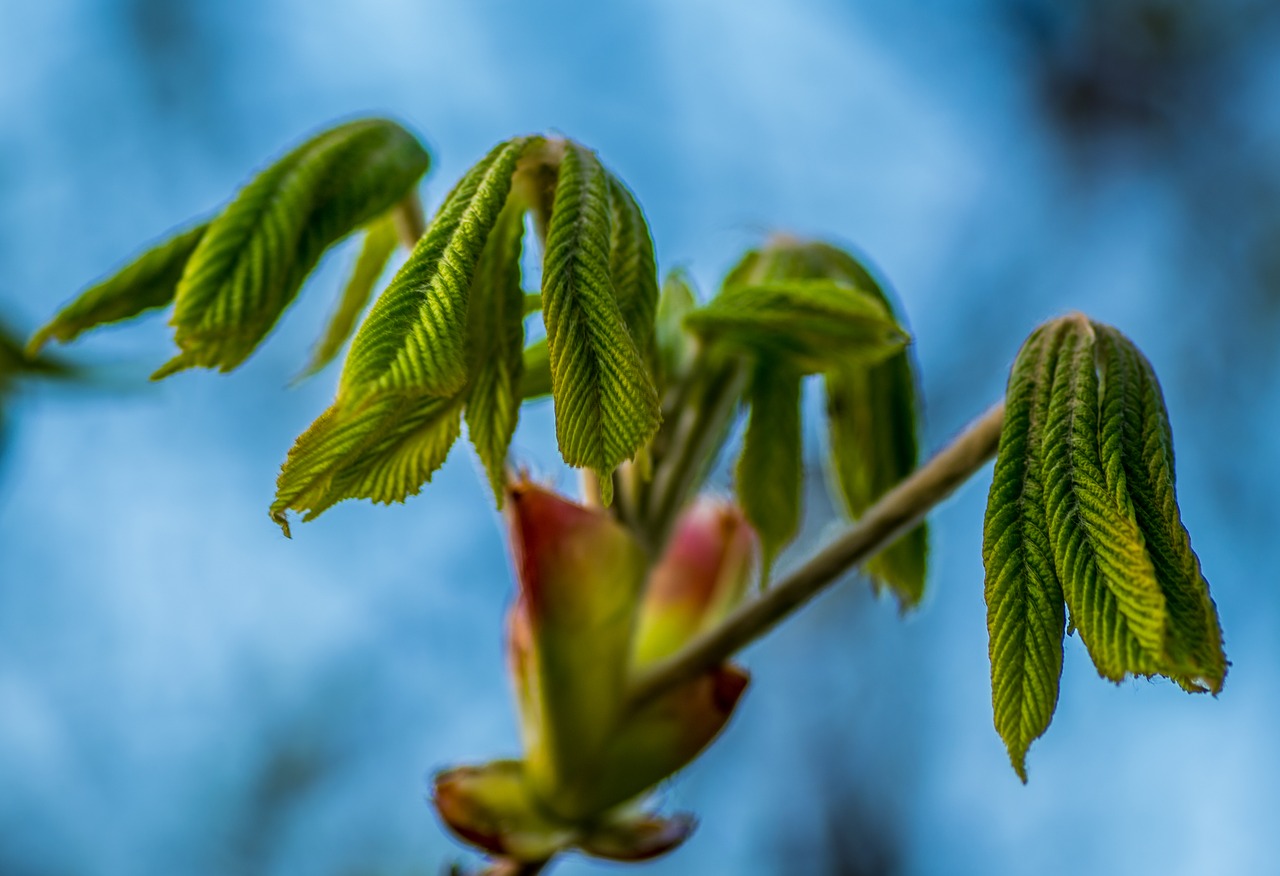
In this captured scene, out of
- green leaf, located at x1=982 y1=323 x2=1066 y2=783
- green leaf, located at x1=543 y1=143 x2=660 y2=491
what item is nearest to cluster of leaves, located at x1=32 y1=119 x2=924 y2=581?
green leaf, located at x1=543 y1=143 x2=660 y2=491

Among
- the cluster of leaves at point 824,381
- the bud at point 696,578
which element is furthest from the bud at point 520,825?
the cluster of leaves at point 824,381

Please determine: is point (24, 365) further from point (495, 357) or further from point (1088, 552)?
point (1088, 552)

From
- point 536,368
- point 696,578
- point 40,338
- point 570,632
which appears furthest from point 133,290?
point 696,578

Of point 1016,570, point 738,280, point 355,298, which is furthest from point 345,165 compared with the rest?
point 1016,570

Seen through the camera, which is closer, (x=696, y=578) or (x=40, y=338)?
(x=40, y=338)

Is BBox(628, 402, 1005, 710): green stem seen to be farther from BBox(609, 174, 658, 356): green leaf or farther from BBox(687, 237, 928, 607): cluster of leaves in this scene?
BBox(609, 174, 658, 356): green leaf
